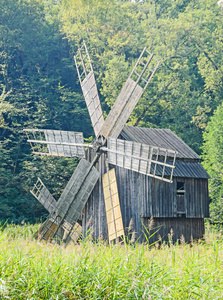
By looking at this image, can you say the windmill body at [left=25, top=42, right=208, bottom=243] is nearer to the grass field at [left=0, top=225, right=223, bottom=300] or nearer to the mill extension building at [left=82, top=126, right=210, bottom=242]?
the mill extension building at [left=82, top=126, right=210, bottom=242]

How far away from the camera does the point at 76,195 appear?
1680 centimetres

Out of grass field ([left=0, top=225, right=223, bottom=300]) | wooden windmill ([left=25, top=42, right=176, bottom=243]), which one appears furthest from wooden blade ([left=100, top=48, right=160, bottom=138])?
grass field ([left=0, top=225, right=223, bottom=300])

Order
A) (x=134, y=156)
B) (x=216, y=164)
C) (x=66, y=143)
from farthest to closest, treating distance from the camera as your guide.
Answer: (x=216, y=164)
(x=66, y=143)
(x=134, y=156)

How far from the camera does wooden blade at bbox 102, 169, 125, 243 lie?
15.3 meters

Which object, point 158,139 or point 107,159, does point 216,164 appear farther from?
point 107,159

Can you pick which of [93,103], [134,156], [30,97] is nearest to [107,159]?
[134,156]

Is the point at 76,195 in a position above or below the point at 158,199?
above

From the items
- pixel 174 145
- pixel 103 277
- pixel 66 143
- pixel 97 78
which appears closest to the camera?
pixel 103 277

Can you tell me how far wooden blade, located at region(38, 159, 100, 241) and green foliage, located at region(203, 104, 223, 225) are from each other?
1383 centimetres

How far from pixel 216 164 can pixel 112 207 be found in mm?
16368

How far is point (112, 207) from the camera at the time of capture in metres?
15.8

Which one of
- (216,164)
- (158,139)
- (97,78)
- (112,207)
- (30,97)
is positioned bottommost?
(112,207)

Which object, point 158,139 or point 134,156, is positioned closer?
point 134,156

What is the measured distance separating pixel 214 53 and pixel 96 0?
41.9 feet
